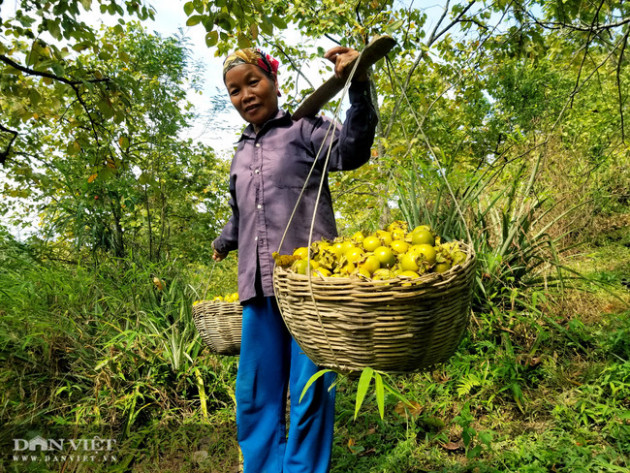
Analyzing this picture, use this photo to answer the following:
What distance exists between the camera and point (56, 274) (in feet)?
11.8

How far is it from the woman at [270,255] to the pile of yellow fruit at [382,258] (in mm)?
438

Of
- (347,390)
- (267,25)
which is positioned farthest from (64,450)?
(267,25)

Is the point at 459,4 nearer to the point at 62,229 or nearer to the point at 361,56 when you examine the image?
the point at 361,56

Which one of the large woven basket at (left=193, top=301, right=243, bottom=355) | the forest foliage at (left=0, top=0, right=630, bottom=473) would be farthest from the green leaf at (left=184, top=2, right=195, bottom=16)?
the large woven basket at (left=193, top=301, right=243, bottom=355)

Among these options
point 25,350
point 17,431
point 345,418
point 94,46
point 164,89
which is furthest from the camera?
point 164,89

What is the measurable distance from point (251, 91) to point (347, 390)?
2.27m

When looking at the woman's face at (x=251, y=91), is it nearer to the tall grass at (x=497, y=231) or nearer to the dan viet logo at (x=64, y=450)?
the tall grass at (x=497, y=231)

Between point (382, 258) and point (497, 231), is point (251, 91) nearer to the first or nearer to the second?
point (382, 258)

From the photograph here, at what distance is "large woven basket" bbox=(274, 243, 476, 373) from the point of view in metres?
0.94

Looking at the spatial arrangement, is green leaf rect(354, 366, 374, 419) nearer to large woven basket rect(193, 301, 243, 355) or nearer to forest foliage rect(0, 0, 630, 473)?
forest foliage rect(0, 0, 630, 473)

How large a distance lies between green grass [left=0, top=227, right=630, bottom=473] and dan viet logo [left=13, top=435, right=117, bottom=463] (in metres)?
0.06

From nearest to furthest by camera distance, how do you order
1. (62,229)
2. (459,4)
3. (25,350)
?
(25,350) < (62,229) < (459,4)

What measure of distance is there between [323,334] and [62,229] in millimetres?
4274

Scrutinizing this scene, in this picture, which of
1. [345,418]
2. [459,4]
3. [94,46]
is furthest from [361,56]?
[459,4]
